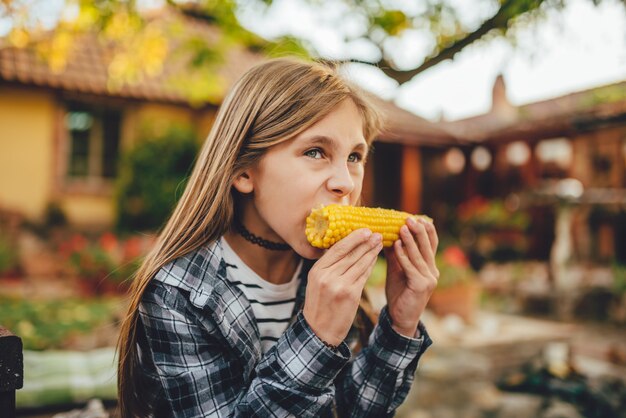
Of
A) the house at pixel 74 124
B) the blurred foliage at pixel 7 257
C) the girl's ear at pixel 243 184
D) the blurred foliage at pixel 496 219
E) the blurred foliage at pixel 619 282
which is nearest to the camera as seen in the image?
the girl's ear at pixel 243 184

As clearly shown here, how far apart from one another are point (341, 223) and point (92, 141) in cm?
1053

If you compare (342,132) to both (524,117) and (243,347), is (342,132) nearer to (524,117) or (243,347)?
(243,347)

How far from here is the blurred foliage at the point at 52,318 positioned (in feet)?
12.8

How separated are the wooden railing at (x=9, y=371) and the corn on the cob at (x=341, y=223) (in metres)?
0.75

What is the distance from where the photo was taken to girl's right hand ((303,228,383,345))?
132cm

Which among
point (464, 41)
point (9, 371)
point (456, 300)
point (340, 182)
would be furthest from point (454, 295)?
point (9, 371)

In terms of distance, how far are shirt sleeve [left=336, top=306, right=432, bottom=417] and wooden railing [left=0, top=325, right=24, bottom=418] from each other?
975 millimetres

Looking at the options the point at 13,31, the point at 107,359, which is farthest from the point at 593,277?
the point at 13,31

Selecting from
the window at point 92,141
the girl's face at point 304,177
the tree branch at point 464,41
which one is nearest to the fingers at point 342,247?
the girl's face at point 304,177

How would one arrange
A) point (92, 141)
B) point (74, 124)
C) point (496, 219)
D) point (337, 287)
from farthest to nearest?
point (496, 219), point (92, 141), point (74, 124), point (337, 287)

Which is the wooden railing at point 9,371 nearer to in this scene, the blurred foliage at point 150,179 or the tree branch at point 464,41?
the tree branch at point 464,41

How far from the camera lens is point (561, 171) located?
45.1 ft

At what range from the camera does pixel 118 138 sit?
10859 millimetres

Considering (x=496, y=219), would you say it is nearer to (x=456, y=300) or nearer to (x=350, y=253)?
(x=456, y=300)
